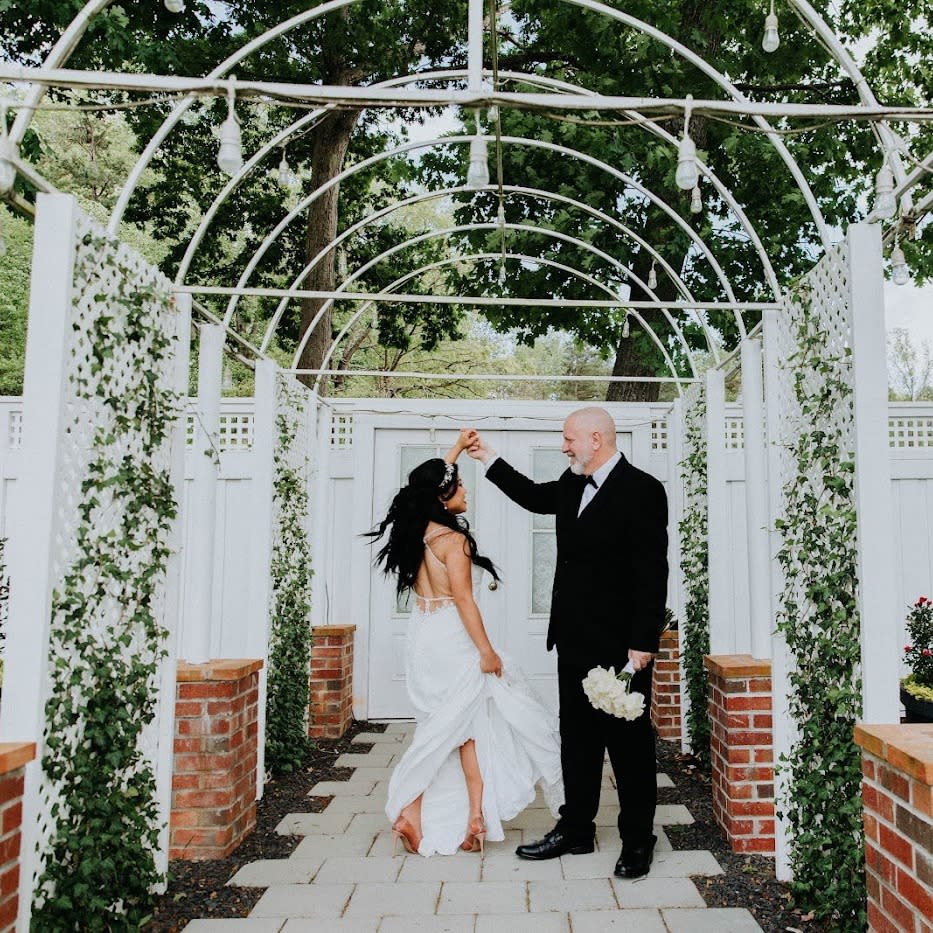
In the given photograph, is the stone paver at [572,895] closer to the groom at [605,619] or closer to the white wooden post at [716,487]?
the groom at [605,619]

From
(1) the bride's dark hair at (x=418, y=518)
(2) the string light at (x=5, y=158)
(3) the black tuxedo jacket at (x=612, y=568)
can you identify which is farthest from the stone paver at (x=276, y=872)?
(2) the string light at (x=5, y=158)

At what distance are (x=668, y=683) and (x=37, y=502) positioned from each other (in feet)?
15.6

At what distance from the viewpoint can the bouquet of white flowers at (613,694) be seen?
10.9 ft

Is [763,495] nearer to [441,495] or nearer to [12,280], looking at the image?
[441,495]

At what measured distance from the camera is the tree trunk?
26.8ft

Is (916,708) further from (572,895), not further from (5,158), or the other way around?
(5,158)

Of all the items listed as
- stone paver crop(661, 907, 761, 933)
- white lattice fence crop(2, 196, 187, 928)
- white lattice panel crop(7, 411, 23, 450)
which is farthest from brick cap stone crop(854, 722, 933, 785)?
white lattice panel crop(7, 411, 23, 450)

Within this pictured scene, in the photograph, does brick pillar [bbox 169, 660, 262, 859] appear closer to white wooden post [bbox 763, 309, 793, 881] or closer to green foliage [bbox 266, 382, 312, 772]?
green foliage [bbox 266, 382, 312, 772]

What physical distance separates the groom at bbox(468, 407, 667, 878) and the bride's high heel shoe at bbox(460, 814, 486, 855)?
18 centimetres

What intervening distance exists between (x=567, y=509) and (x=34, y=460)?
2.17m

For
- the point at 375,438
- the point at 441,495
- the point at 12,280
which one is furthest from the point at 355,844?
the point at 12,280

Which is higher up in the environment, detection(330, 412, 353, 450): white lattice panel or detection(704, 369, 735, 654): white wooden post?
detection(330, 412, 353, 450): white lattice panel

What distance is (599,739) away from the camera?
3.75 metres

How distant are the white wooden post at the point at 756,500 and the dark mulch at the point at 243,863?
2.37 meters
